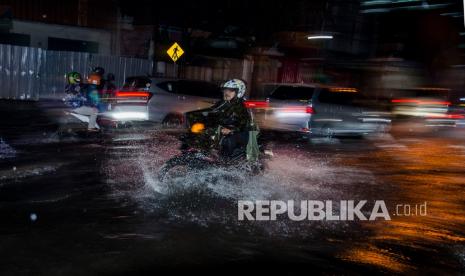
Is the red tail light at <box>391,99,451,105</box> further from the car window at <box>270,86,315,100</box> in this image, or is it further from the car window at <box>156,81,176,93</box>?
the car window at <box>156,81,176,93</box>

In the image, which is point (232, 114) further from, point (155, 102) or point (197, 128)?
point (155, 102)

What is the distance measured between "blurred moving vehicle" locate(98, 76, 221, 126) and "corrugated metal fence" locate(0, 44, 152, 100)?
905 cm

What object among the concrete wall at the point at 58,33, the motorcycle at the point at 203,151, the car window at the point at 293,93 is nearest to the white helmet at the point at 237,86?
the motorcycle at the point at 203,151

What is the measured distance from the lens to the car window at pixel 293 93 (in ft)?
45.5

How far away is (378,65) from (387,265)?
14.9 metres

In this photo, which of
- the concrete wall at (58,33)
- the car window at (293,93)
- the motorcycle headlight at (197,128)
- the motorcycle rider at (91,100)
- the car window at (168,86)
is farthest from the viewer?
the concrete wall at (58,33)

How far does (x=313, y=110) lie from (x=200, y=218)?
816 cm

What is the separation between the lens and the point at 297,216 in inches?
258

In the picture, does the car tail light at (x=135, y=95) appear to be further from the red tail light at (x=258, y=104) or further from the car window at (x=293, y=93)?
the car window at (x=293, y=93)

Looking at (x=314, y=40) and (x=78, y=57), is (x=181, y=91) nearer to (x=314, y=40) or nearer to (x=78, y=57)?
(x=78, y=57)

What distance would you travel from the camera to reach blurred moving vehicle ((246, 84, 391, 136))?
45.4 ft

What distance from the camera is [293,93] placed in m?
14.1

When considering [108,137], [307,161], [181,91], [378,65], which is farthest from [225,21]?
[307,161]

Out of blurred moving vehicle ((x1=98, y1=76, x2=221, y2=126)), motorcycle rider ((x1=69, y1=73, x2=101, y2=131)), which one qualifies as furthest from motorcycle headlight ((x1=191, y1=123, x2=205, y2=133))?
blurred moving vehicle ((x1=98, y1=76, x2=221, y2=126))
